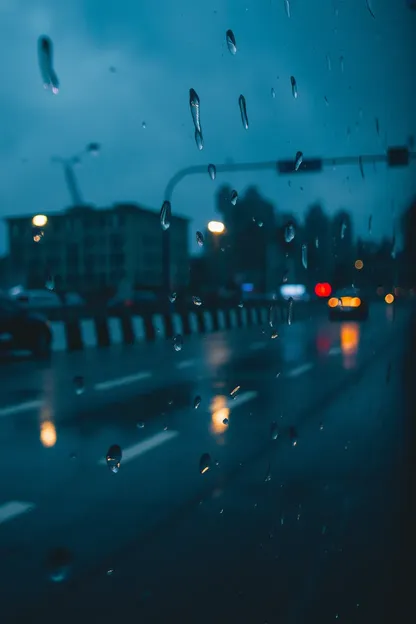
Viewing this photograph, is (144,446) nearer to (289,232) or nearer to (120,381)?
(289,232)

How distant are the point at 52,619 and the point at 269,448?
10.4 ft

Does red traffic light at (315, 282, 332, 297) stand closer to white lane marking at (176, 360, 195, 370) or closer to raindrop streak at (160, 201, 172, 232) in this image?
raindrop streak at (160, 201, 172, 232)

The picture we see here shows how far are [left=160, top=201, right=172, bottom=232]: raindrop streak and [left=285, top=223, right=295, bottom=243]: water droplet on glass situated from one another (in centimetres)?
143

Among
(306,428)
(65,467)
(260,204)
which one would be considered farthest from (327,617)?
(306,428)

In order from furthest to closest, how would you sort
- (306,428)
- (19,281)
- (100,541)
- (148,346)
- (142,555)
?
(148,346) → (306,428) → (100,541) → (142,555) → (19,281)

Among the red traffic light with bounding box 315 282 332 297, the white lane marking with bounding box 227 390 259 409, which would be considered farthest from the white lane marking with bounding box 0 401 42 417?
the red traffic light with bounding box 315 282 332 297

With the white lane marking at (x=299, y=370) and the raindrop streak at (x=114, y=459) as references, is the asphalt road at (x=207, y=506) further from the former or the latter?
the white lane marking at (x=299, y=370)

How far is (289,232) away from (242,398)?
13.6 feet

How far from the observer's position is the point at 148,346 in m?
17.5

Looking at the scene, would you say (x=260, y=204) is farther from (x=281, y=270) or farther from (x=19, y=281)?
(x=19, y=281)

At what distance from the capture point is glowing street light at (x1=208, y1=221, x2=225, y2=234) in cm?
364

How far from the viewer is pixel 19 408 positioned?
7922mm

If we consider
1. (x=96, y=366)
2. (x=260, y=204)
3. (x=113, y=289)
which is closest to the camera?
(x=113, y=289)

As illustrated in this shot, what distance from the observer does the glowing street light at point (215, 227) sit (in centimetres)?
364
